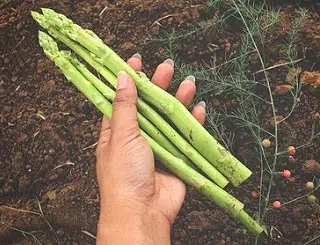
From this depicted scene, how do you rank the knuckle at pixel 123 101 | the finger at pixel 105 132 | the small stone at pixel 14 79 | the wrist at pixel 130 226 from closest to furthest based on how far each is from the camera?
the wrist at pixel 130 226 → the knuckle at pixel 123 101 → the finger at pixel 105 132 → the small stone at pixel 14 79

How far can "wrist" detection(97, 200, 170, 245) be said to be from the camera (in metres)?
1.89

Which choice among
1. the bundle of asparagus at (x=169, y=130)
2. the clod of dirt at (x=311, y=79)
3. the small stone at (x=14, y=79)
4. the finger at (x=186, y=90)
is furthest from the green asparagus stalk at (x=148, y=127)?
the clod of dirt at (x=311, y=79)

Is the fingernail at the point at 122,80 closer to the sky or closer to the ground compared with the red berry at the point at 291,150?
closer to the sky

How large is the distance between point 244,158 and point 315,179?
1.08 ft

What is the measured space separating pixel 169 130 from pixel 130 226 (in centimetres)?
43

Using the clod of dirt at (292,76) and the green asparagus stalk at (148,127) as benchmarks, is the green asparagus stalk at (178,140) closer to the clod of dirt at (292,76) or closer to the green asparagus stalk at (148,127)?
the green asparagus stalk at (148,127)

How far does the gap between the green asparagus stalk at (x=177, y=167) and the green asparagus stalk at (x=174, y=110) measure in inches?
3.6

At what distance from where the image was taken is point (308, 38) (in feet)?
7.99

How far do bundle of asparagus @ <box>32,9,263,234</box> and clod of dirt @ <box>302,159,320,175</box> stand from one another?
14.7 inches

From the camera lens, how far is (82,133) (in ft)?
8.21

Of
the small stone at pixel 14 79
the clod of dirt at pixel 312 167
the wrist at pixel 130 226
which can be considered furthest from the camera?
the small stone at pixel 14 79

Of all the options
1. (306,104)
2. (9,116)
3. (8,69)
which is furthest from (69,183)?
(306,104)

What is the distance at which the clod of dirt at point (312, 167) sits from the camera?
7.61ft

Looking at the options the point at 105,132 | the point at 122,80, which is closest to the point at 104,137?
the point at 105,132
